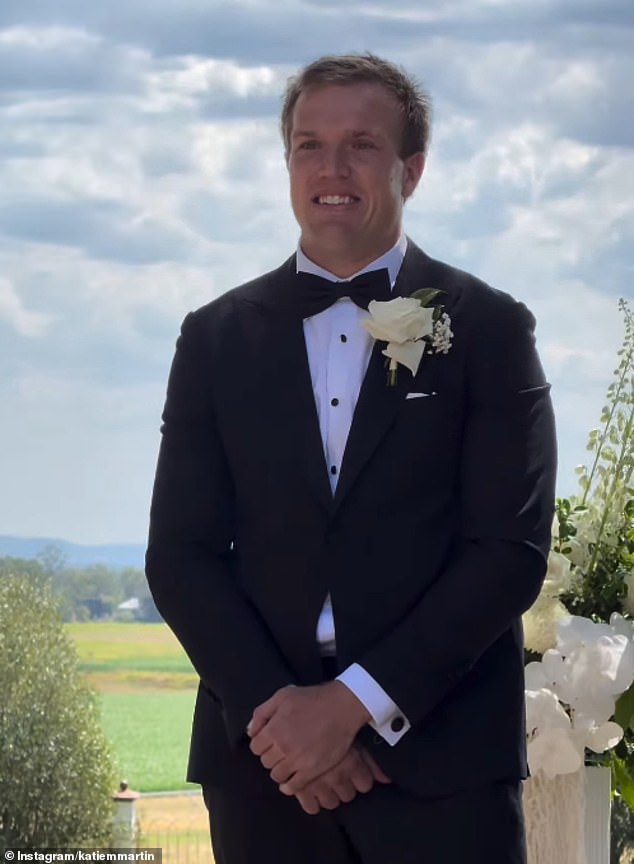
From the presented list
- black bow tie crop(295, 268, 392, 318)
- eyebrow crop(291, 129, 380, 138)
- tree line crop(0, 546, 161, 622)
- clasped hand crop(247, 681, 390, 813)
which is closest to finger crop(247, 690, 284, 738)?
clasped hand crop(247, 681, 390, 813)

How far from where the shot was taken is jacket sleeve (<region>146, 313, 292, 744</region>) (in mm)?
2312

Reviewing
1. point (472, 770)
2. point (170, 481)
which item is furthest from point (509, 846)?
point (170, 481)

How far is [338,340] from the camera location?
2.47 m

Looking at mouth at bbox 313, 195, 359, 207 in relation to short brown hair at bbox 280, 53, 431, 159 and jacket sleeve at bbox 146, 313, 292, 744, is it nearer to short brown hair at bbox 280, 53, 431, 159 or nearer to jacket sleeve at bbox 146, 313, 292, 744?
short brown hair at bbox 280, 53, 431, 159

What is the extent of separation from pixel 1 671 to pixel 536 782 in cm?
1245

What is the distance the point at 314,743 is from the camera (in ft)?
7.29

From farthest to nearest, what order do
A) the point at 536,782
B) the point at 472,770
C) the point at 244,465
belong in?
the point at 536,782
the point at 244,465
the point at 472,770

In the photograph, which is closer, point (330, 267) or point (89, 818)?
point (330, 267)

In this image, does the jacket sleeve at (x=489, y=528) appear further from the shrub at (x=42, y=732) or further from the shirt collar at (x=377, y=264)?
the shrub at (x=42, y=732)

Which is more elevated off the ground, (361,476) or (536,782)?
(361,476)

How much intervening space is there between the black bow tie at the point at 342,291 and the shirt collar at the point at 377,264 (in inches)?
0.7

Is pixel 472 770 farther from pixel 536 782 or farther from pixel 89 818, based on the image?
pixel 89 818

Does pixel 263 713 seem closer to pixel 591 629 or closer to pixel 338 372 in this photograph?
pixel 338 372

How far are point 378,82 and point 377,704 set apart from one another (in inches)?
38.3
